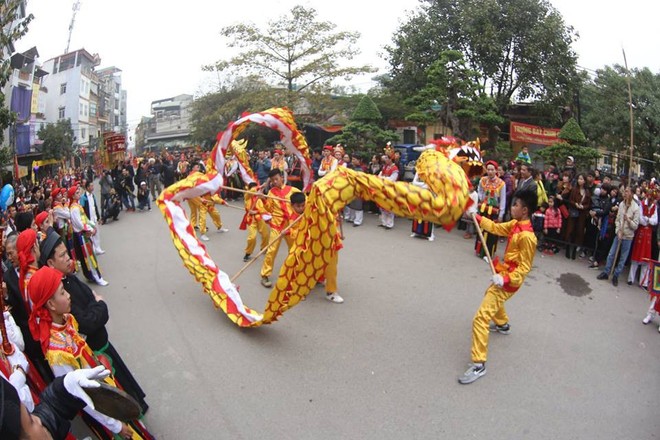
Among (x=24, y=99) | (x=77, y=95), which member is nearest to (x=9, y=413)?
(x=24, y=99)

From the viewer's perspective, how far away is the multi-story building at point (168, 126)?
5203 cm

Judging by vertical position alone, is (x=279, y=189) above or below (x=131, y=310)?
above

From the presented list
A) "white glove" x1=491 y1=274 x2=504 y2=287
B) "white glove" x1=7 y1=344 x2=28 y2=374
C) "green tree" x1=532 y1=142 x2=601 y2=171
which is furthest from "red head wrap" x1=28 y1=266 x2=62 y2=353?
"green tree" x1=532 y1=142 x2=601 y2=171

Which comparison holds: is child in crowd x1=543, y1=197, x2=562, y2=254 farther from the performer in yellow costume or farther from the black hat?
the black hat

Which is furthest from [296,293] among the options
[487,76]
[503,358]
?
[487,76]

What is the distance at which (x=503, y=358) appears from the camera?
4590 mm

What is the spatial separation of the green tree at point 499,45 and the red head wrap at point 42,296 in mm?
13378

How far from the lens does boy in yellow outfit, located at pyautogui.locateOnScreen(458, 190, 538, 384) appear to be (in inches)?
167

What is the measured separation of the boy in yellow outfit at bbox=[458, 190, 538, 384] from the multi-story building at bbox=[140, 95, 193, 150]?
47310mm

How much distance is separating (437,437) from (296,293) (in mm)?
1766

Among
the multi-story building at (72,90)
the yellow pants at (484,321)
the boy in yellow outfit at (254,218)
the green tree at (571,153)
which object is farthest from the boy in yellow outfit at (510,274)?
the multi-story building at (72,90)

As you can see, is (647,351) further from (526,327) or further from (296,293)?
(296,293)

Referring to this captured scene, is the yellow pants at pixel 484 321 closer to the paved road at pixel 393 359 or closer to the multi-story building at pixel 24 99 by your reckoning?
the paved road at pixel 393 359

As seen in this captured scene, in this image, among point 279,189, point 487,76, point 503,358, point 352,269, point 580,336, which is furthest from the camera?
point 487,76
